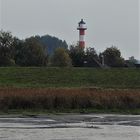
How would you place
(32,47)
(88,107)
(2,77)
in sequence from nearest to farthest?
(88,107) → (2,77) → (32,47)

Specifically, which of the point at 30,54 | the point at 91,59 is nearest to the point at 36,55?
the point at 30,54

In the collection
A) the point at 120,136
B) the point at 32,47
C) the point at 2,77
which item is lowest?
the point at 120,136

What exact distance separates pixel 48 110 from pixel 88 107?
2430mm

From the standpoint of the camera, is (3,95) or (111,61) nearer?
(3,95)

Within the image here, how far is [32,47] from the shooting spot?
97375mm

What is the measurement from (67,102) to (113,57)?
81.4m

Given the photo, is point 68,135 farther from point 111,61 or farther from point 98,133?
point 111,61

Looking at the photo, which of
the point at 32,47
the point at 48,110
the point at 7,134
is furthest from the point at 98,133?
the point at 32,47

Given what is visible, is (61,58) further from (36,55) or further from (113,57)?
(113,57)

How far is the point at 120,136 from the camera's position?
13.2m

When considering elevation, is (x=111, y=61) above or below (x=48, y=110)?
above

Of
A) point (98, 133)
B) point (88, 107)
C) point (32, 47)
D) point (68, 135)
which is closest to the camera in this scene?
point (68, 135)

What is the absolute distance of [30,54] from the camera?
318ft

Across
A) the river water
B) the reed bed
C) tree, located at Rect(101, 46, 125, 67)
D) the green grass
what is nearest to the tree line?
tree, located at Rect(101, 46, 125, 67)
